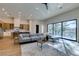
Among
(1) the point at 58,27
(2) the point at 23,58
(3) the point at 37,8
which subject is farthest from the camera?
(1) the point at 58,27

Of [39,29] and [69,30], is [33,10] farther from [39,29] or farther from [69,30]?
[69,30]

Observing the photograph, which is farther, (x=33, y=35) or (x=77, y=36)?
(x=33, y=35)

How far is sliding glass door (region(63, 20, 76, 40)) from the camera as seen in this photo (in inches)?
100

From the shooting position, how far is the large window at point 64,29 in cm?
257

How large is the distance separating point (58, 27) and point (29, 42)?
3.42 feet

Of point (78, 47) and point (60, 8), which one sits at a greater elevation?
point (60, 8)

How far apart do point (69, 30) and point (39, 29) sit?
90 centimetres

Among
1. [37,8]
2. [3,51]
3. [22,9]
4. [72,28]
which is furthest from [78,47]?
[3,51]

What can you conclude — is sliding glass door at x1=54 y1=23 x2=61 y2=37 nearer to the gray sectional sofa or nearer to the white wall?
the white wall

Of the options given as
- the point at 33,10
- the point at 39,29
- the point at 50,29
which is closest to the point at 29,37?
the point at 39,29

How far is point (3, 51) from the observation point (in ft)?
8.04

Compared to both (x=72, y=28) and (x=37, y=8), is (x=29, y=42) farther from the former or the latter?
(x=72, y=28)

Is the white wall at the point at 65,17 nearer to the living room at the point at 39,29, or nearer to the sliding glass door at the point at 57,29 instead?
the living room at the point at 39,29

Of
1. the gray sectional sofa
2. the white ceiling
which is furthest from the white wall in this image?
the gray sectional sofa
